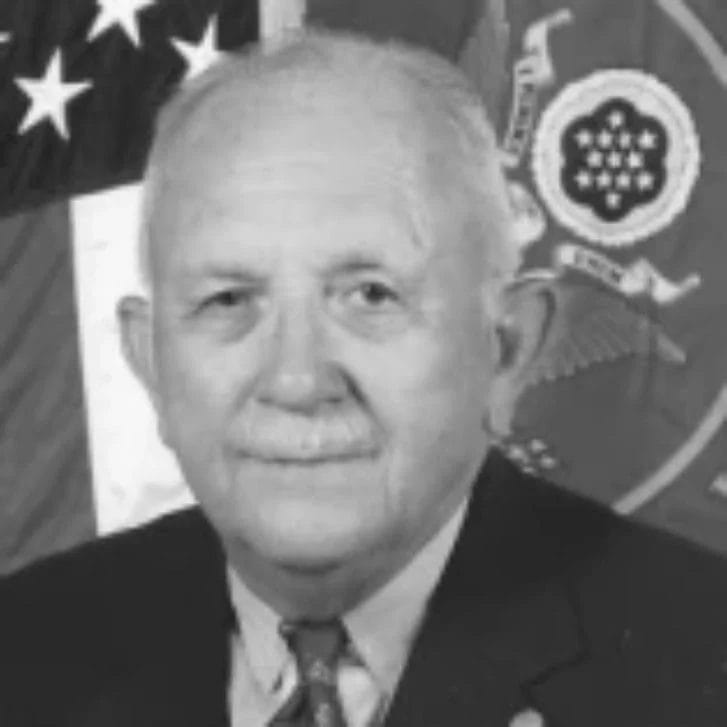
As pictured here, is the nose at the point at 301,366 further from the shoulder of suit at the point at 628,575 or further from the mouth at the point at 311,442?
the shoulder of suit at the point at 628,575

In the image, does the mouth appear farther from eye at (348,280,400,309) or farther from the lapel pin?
the lapel pin

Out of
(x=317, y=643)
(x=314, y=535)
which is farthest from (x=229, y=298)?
(x=317, y=643)

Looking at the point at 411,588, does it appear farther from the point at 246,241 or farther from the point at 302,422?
the point at 246,241

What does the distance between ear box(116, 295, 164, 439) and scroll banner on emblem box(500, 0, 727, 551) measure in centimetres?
201

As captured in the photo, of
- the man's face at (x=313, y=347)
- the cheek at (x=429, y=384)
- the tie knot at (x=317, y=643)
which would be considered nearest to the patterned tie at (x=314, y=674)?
the tie knot at (x=317, y=643)

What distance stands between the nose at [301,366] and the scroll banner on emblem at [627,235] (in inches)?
88.4

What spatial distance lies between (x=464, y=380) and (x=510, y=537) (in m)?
0.27

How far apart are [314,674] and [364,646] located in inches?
2.4

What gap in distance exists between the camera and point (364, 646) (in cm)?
173

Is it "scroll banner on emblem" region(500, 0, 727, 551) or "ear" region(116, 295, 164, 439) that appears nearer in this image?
"ear" region(116, 295, 164, 439)

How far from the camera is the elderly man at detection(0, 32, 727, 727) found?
61.2 inches

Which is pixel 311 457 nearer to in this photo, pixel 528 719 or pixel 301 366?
pixel 301 366

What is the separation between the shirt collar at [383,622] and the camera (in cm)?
172

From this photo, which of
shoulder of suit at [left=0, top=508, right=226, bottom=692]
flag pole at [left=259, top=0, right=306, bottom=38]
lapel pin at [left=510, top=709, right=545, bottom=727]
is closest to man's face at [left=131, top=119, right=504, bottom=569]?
lapel pin at [left=510, top=709, right=545, bottom=727]
